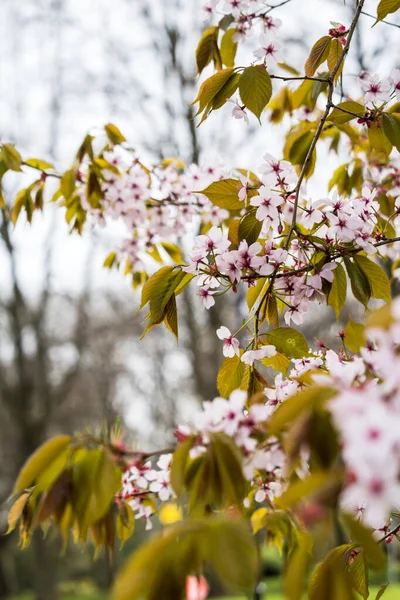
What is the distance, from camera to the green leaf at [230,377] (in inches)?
48.5

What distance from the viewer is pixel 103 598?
496 inches

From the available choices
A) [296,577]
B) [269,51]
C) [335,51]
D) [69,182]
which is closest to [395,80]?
[335,51]

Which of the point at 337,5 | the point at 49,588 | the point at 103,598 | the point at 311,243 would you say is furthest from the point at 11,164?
the point at 103,598

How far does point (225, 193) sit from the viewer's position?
1.37 metres

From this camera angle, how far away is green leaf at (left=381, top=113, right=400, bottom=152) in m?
1.31

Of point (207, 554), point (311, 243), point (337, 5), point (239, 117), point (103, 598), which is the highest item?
point (337, 5)

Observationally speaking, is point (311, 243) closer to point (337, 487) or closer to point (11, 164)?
point (337, 487)

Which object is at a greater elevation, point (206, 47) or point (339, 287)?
point (206, 47)

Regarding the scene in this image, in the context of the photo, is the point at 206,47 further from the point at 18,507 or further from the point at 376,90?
the point at 18,507

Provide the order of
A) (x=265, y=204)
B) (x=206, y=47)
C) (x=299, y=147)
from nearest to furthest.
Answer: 1. (x=265, y=204)
2. (x=206, y=47)
3. (x=299, y=147)

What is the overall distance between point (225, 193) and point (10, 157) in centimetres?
66

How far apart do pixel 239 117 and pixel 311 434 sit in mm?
1016

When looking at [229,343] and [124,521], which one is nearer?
[124,521]

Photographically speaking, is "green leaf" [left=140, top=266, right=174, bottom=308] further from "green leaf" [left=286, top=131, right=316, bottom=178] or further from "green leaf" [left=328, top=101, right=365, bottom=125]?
"green leaf" [left=286, top=131, right=316, bottom=178]
